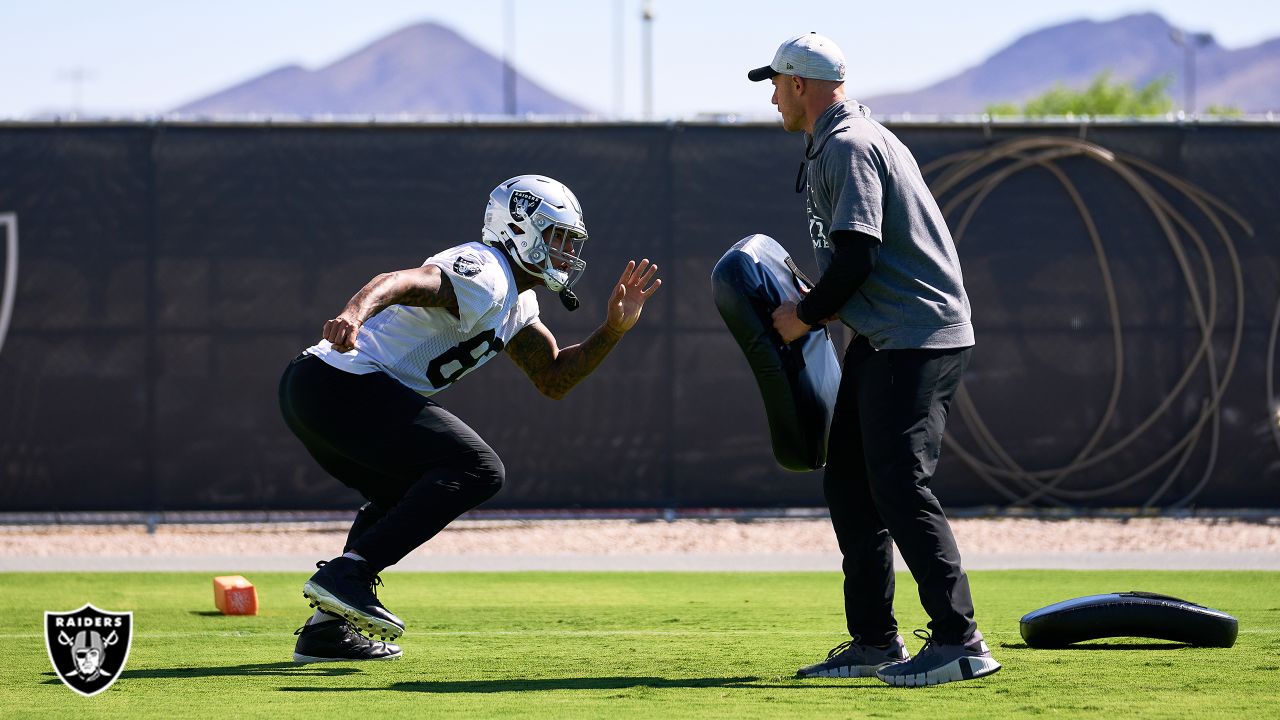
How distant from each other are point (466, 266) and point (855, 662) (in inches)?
70.0

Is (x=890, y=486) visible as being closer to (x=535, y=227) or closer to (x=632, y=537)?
(x=535, y=227)

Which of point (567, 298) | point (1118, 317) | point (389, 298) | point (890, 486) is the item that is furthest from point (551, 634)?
point (1118, 317)

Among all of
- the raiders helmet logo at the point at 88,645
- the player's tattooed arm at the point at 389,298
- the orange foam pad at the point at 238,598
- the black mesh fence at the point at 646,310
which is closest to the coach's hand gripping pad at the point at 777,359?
the player's tattooed arm at the point at 389,298

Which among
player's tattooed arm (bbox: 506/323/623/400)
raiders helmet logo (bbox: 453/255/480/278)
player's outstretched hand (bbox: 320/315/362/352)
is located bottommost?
player's tattooed arm (bbox: 506/323/623/400)

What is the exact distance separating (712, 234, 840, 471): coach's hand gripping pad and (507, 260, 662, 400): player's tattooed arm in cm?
56

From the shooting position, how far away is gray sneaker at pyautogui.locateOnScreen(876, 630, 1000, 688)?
4934mm

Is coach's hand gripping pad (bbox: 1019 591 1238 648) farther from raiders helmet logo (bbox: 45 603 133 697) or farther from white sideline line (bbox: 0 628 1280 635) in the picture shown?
raiders helmet logo (bbox: 45 603 133 697)

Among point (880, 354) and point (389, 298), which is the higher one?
point (389, 298)

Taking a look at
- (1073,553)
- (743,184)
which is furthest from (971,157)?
(1073,553)

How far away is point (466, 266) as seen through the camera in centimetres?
549

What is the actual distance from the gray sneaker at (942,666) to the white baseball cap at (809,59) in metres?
1.79

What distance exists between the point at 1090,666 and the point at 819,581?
10.8ft

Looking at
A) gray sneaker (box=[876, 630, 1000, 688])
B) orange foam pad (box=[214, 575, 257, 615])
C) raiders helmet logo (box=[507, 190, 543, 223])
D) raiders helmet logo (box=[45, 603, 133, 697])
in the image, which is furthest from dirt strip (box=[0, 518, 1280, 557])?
raiders helmet logo (box=[45, 603, 133, 697])

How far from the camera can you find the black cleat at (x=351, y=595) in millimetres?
5207
